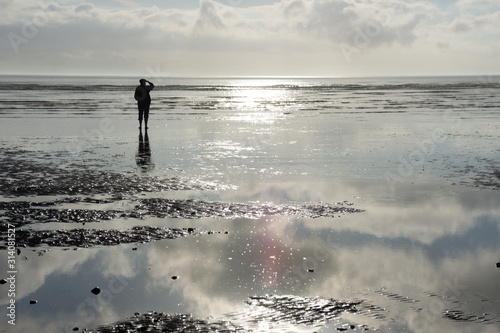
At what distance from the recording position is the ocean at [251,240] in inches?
258

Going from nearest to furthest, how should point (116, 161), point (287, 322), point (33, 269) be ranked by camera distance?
point (287, 322)
point (33, 269)
point (116, 161)

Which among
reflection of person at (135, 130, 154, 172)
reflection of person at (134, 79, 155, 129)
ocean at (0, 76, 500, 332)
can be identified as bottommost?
ocean at (0, 76, 500, 332)

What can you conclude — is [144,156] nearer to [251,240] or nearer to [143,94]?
[143,94]

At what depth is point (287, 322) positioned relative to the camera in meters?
6.25

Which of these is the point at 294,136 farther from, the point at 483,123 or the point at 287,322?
the point at 287,322

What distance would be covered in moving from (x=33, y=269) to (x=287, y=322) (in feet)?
13.5

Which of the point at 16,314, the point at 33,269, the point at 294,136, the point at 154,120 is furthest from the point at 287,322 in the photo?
the point at 154,120

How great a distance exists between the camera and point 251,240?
9.33 metres

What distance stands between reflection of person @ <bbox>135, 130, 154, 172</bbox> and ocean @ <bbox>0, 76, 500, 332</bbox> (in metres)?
0.11

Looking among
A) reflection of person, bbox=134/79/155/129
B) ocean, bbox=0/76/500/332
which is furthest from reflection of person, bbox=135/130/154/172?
reflection of person, bbox=134/79/155/129

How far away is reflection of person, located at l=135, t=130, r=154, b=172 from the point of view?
16828 mm

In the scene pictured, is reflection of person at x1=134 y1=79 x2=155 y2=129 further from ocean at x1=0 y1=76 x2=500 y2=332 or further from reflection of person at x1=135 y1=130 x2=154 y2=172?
ocean at x1=0 y1=76 x2=500 y2=332

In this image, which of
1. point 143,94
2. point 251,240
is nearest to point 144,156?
point 143,94

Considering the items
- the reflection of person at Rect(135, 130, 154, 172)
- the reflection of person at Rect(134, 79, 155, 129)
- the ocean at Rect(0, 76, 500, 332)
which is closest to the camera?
the ocean at Rect(0, 76, 500, 332)
